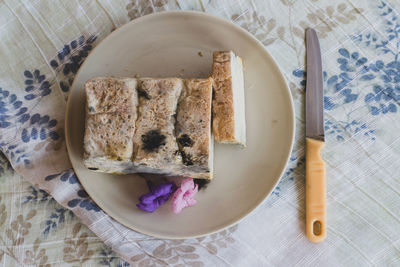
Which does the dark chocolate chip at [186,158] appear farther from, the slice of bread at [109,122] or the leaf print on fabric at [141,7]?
the leaf print on fabric at [141,7]

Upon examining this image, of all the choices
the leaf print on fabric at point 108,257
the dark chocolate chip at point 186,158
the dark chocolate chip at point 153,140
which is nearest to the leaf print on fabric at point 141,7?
the dark chocolate chip at point 153,140

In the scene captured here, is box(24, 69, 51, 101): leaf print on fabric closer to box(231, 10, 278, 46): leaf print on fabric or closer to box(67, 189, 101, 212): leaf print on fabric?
box(67, 189, 101, 212): leaf print on fabric

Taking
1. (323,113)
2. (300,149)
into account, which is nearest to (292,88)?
(323,113)

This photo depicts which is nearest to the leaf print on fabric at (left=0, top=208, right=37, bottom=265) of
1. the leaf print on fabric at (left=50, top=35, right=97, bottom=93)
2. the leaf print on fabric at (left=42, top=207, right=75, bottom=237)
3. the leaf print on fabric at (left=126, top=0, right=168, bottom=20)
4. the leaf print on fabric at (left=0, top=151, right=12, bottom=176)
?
the leaf print on fabric at (left=42, top=207, right=75, bottom=237)

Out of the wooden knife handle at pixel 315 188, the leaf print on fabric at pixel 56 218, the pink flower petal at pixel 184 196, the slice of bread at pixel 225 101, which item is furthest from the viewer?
the leaf print on fabric at pixel 56 218

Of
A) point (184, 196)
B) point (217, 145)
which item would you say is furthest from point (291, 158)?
point (184, 196)

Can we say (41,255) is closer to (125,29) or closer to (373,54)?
(125,29)

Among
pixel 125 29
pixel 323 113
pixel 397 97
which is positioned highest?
pixel 125 29
